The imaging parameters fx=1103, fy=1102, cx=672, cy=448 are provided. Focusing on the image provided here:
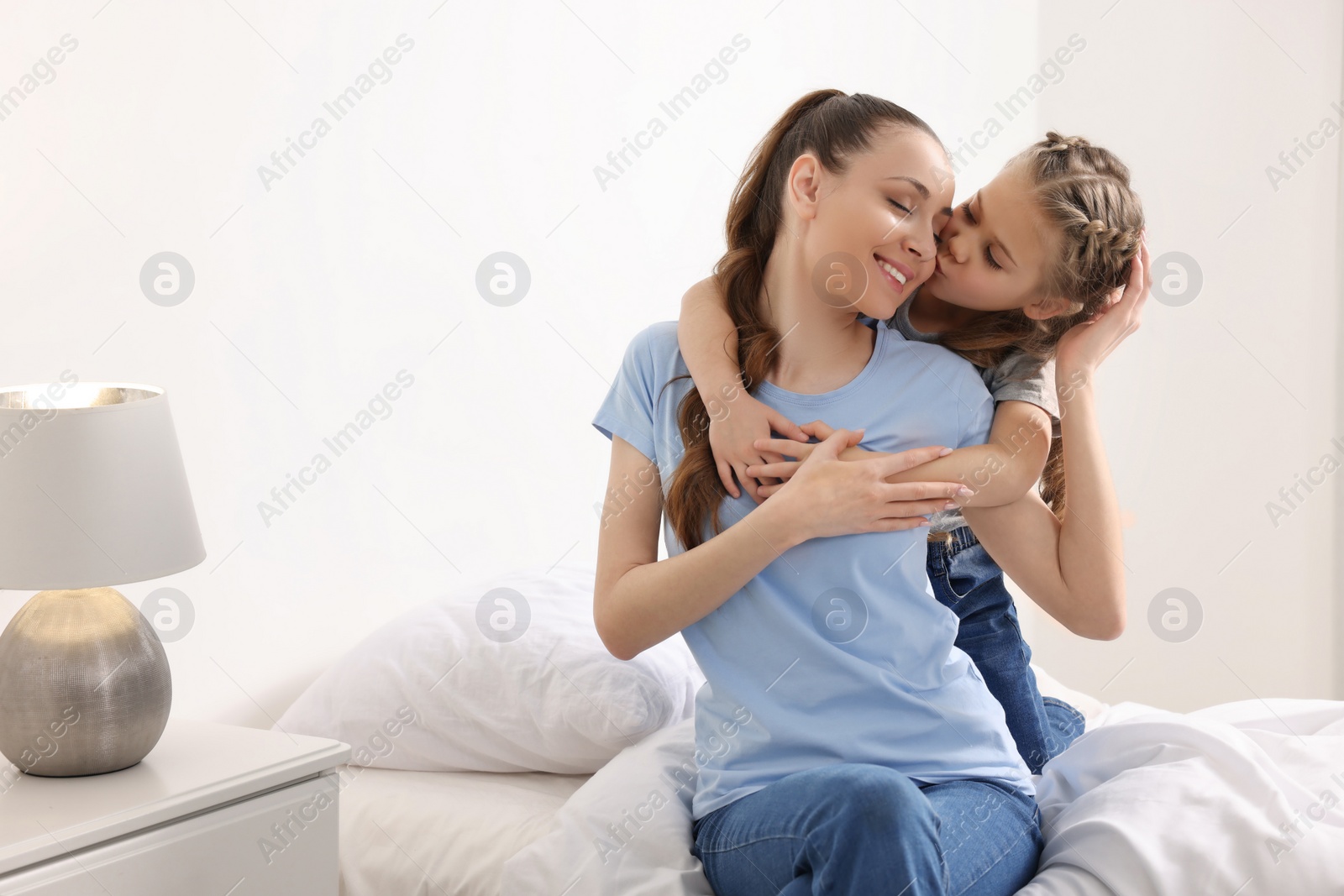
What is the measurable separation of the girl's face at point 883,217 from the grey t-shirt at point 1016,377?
114 mm

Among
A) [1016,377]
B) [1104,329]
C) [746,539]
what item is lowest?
[746,539]

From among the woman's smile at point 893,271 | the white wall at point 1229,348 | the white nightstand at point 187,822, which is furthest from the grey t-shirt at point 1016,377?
the white wall at point 1229,348

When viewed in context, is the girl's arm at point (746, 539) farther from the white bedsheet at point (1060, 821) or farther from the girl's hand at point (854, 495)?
the white bedsheet at point (1060, 821)

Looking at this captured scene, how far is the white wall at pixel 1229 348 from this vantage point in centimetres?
305

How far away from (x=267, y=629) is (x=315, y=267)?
56cm

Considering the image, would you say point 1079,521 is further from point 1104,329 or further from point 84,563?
point 84,563

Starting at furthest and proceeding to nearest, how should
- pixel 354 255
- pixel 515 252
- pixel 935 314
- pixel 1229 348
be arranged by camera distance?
1. pixel 1229 348
2. pixel 515 252
3. pixel 354 255
4. pixel 935 314

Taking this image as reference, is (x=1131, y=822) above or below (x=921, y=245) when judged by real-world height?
below

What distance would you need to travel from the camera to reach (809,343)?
4.38 ft

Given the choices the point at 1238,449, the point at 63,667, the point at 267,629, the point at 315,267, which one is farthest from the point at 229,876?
the point at 1238,449

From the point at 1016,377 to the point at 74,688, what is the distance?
43.2 inches

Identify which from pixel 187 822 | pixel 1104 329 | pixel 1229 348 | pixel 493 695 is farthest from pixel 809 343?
pixel 1229 348

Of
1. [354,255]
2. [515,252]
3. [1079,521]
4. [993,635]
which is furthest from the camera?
[515,252]

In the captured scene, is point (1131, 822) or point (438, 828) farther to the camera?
point (438, 828)
